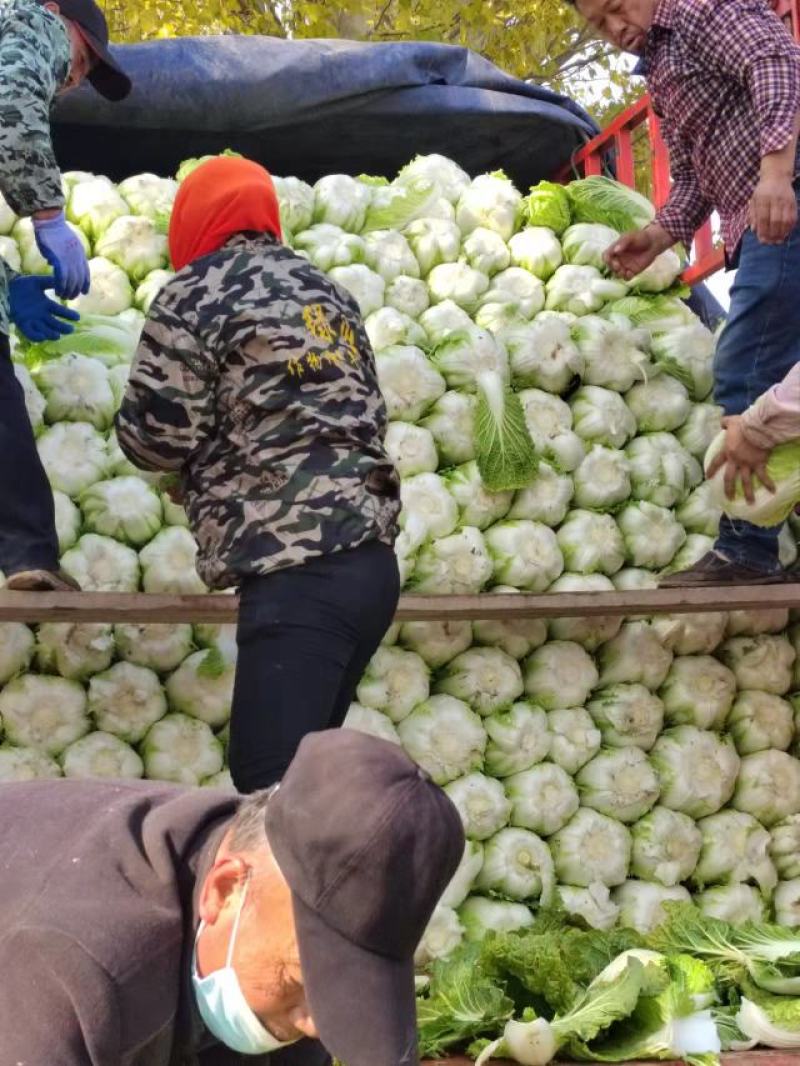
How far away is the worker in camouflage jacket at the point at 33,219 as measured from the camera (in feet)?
12.9

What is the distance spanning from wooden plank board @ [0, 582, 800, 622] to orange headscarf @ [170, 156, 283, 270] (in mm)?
944

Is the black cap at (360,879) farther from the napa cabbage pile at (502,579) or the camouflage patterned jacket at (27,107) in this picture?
the camouflage patterned jacket at (27,107)

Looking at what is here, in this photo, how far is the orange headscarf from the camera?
3.65 metres

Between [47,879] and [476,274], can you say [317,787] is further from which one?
[476,274]

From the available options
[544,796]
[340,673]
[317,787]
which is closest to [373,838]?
[317,787]

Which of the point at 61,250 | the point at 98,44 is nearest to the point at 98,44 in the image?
the point at 98,44

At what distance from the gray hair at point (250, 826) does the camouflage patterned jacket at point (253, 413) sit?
145cm

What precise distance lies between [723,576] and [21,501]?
2191 mm

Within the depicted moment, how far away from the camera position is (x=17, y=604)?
3.82 metres

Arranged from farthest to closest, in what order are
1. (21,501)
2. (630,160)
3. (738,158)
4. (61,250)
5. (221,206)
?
1. (630,160)
2. (738,158)
3. (61,250)
4. (21,501)
5. (221,206)

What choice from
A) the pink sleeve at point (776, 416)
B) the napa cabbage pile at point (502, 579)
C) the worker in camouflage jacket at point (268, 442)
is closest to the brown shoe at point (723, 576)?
the napa cabbage pile at point (502, 579)

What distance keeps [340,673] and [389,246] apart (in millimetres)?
2329

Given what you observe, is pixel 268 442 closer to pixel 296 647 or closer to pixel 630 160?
pixel 296 647

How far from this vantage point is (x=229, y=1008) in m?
1.87
